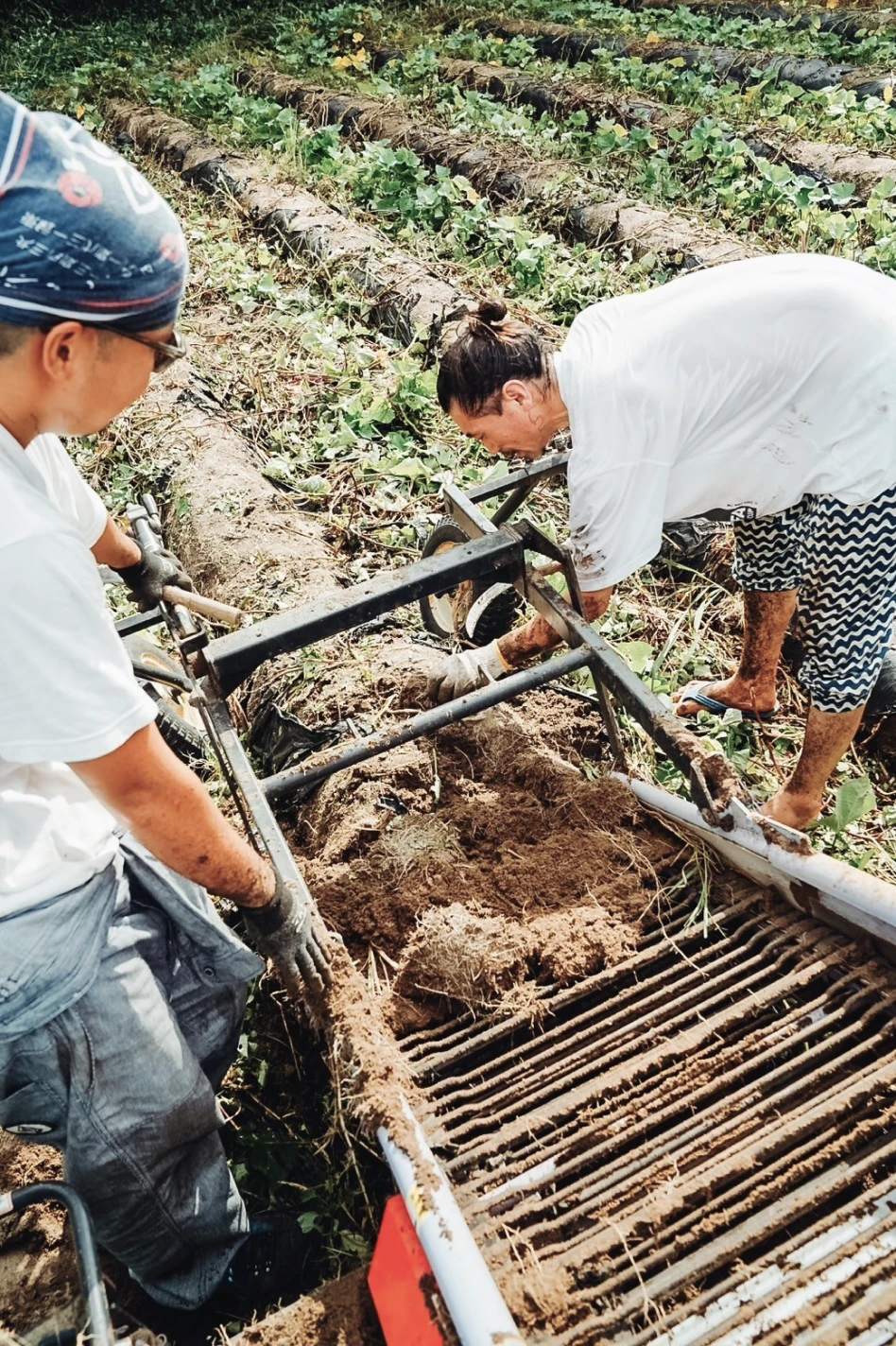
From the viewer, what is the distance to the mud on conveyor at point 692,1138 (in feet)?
4.49

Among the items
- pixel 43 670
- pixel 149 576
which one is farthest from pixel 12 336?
pixel 149 576

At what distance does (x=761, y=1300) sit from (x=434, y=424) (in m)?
4.03

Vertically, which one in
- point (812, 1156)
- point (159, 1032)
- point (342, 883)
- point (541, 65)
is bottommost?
point (342, 883)

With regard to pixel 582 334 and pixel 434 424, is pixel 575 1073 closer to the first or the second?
pixel 582 334

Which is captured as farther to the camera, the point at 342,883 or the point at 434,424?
the point at 434,424

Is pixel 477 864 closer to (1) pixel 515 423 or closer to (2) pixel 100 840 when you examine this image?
(2) pixel 100 840

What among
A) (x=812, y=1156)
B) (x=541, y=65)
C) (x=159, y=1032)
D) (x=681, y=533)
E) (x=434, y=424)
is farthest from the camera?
(x=541, y=65)

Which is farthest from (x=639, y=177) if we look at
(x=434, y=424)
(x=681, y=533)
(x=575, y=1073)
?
(x=575, y=1073)


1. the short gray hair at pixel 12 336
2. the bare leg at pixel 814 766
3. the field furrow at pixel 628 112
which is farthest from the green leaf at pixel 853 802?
the field furrow at pixel 628 112

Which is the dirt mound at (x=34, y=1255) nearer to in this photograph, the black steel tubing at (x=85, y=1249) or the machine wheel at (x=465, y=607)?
the black steel tubing at (x=85, y=1249)

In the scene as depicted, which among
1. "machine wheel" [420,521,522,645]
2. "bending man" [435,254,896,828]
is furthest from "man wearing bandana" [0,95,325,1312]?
"machine wheel" [420,521,522,645]

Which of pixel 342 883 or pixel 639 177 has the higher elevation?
→ pixel 639 177

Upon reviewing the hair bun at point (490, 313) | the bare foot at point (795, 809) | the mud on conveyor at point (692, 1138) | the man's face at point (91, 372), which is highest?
the man's face at point (91, 372)

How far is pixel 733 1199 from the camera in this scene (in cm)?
153
